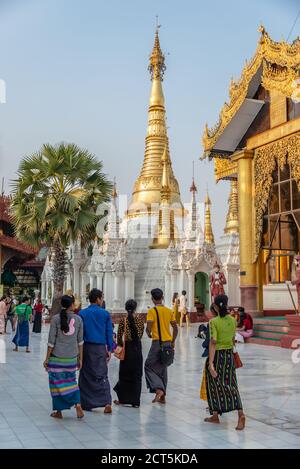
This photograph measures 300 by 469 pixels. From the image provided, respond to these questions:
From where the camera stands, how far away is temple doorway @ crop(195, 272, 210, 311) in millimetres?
27250

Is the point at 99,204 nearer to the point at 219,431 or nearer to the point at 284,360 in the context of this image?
the point at 284,360

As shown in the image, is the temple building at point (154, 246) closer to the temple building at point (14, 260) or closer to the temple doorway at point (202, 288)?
the temple doorway at point (202, 288)

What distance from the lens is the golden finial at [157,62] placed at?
141 ft

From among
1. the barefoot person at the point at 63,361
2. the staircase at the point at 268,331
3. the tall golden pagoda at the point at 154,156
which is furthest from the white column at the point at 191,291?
the barefoot person at the point at 63,361

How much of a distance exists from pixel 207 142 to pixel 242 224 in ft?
10.1

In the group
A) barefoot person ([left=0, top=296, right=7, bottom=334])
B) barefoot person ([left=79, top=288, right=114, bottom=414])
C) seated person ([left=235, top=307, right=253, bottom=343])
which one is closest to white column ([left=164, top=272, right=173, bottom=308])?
barefoot person ([left=0, top=296, right=7, bottom=334])

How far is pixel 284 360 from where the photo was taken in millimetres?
11031

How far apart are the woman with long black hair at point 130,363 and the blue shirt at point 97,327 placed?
0.39 m

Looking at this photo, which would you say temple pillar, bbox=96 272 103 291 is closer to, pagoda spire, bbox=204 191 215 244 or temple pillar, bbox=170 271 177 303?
temple pillar, bbox=170 271 177 303

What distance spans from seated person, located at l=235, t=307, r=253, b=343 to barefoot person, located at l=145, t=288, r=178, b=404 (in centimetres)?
818

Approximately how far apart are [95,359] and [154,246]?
83.9ft

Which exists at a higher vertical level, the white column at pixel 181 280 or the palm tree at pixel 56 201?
the palm tree at pixel 56 201

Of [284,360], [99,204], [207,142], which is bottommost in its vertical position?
[284,360]
